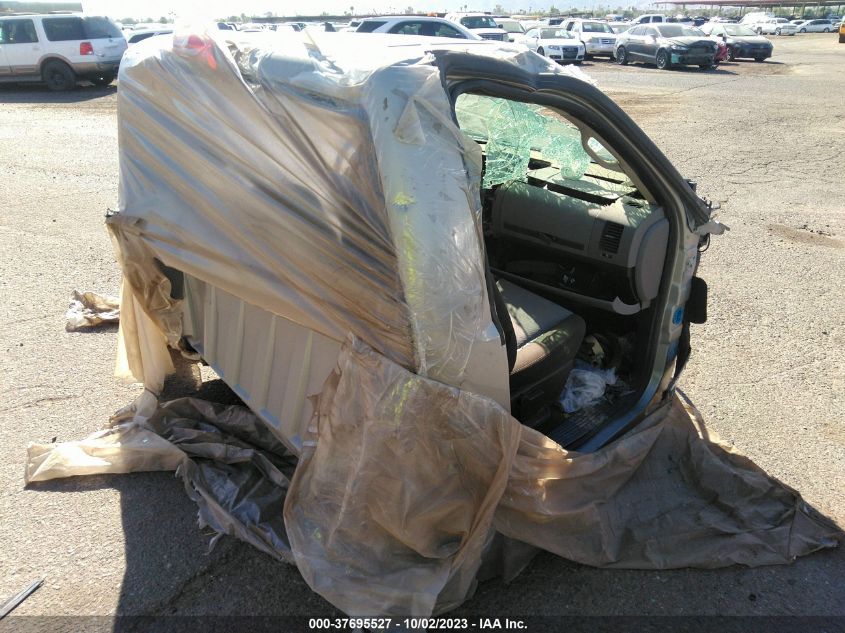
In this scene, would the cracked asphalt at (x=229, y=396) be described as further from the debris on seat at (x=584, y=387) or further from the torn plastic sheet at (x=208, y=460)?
the debris on seat at (x=584, y=387)

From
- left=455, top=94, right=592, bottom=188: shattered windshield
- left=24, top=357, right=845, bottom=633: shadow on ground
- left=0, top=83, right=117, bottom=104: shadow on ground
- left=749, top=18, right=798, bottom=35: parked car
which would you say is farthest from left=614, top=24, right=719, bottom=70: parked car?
left=749, top=18, right=798, bottom=35: parked car

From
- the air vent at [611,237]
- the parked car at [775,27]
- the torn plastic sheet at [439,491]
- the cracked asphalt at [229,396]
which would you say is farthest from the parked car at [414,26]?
the parked car at [775,27]

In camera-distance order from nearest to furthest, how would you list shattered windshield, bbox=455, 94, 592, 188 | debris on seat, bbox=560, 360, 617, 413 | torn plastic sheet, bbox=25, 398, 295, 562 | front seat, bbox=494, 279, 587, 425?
1. front seat, bbox=494, 279, 587, 425
2. torn plastic sheet, bbox=25, 398, 295, 562
3. debris on seat, bbox=560, 360, 617, 413
4. shattered windshield, bbox=455, 94, 592, 188

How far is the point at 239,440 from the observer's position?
10.6ft

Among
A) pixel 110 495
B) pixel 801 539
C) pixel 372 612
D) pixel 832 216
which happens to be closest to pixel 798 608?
pixel 801 539

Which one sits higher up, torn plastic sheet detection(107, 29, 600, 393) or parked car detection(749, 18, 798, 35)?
parked car detection(749, 18, 798, 35)

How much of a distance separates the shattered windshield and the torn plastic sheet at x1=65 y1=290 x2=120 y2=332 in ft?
8.82

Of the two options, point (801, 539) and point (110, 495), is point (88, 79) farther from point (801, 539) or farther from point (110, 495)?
point (801, 539)

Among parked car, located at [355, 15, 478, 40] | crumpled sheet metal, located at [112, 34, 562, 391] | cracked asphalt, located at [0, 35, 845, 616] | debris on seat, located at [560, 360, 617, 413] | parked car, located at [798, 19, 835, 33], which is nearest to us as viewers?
crumpled sheet metal, located at [112, 34, 562, 391]

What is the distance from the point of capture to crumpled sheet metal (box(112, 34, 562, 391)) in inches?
78.8

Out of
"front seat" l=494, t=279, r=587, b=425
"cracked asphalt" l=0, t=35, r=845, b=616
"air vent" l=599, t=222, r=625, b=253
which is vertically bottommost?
"cracked asphalt" l=0, t=35, r=845, b=616

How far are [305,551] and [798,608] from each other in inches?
68.0

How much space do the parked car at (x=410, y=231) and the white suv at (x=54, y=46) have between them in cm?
1447

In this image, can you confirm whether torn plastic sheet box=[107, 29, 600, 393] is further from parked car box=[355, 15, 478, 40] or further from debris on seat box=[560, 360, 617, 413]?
parked car box=[355, 15, 478, 40]
